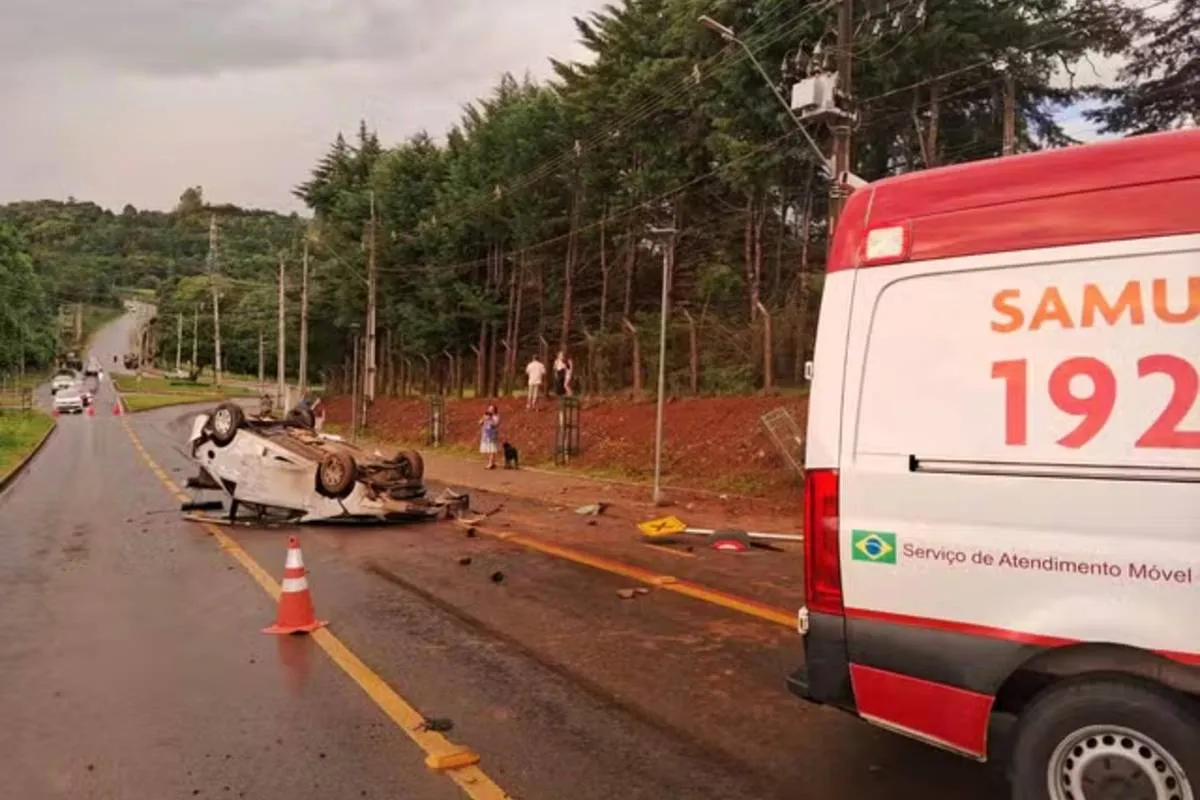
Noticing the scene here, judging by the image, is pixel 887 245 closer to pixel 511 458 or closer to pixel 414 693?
pixel 414 693

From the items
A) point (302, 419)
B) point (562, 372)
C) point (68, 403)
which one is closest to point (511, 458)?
point (562, 372)

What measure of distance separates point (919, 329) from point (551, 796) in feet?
8.39

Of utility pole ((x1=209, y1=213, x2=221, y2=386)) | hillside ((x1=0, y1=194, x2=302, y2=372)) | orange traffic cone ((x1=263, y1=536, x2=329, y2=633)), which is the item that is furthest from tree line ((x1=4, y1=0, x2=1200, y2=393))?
utility pole ((x1=209, y1=213, x2=221, y2=386))

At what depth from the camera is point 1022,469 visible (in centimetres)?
348

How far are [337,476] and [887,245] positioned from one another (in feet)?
35.8

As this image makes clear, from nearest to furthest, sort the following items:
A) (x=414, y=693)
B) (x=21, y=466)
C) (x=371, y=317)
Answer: (x=414, y=693)
(x=21, y=466)
(x=371, y=317)

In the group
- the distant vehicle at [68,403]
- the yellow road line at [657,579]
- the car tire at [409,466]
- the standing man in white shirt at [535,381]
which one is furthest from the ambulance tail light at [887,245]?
the distant vehicle at [68,403]

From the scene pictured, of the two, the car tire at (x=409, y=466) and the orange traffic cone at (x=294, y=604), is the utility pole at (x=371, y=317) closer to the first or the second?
the car tire at (x=409, y=466)

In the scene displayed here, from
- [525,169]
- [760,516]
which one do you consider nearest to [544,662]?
[760,516]

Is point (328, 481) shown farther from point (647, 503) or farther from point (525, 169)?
point (525, 169)

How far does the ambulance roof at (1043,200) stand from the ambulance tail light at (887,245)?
2 centimetres

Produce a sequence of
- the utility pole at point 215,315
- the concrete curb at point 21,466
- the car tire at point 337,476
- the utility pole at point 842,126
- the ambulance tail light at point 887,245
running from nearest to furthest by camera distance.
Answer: the ambulance tail light at point 887,245 → the car tire at point 337,476 → the utility pole at point 842,126 → the concrete curb at point 21,466 → the utility pole at point 215,315

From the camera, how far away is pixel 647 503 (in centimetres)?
1761

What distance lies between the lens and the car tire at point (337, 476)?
13.6 m
